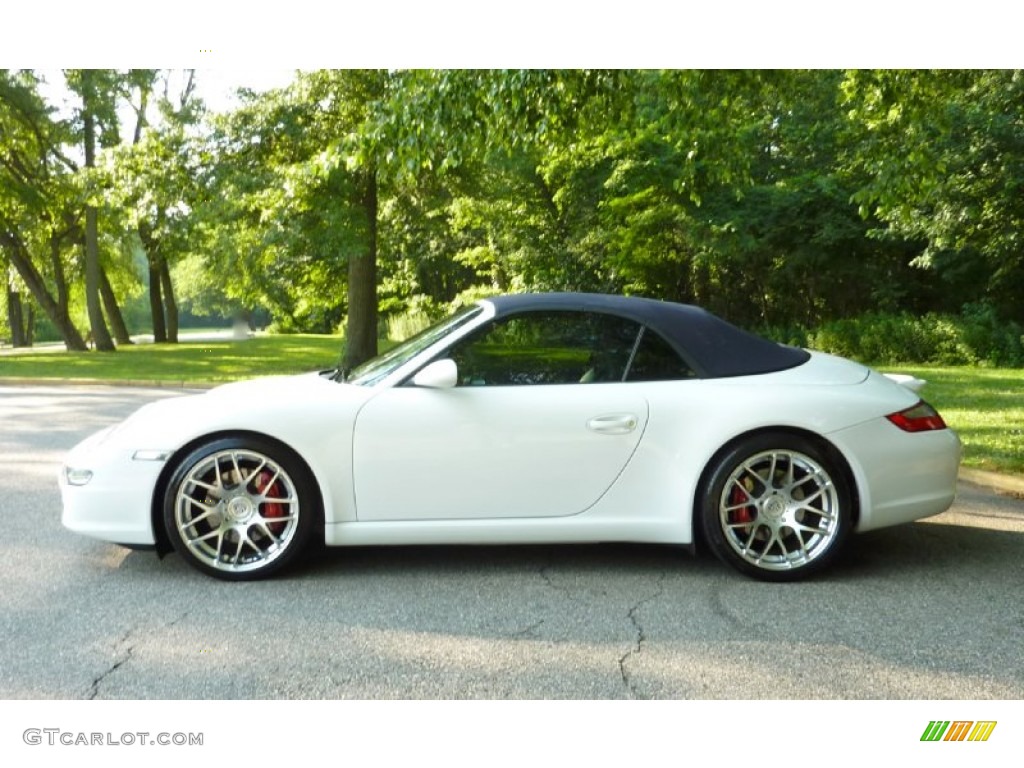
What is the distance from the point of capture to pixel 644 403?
14.9ft

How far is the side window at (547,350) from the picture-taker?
461 centimetres

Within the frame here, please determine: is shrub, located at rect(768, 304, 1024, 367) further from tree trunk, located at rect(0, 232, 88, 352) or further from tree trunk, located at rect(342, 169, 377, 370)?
tree trunk, located at rect(0, 232, 88, 352)

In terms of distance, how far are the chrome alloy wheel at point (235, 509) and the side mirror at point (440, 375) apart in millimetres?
778

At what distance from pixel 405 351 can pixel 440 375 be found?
0.50 metres

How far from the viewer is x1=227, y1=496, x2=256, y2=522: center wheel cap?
447 centimetres

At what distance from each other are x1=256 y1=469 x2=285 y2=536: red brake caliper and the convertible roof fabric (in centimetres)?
134

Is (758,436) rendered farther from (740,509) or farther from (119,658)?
(119,658)

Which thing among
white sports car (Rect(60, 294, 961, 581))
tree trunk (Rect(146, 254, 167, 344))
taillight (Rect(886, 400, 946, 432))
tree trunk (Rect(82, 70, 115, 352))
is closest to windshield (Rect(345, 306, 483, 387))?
white sports car (Rect(60, 294, 961, 581))

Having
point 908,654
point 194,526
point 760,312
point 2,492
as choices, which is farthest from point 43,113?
point 908,654

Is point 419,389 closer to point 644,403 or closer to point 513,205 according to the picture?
point 644,403

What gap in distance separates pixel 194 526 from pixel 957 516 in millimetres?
4523

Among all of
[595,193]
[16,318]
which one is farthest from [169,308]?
[595,193]

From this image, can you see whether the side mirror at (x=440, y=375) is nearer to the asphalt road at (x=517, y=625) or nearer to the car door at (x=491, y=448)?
the car door at (x=491, y=448)
